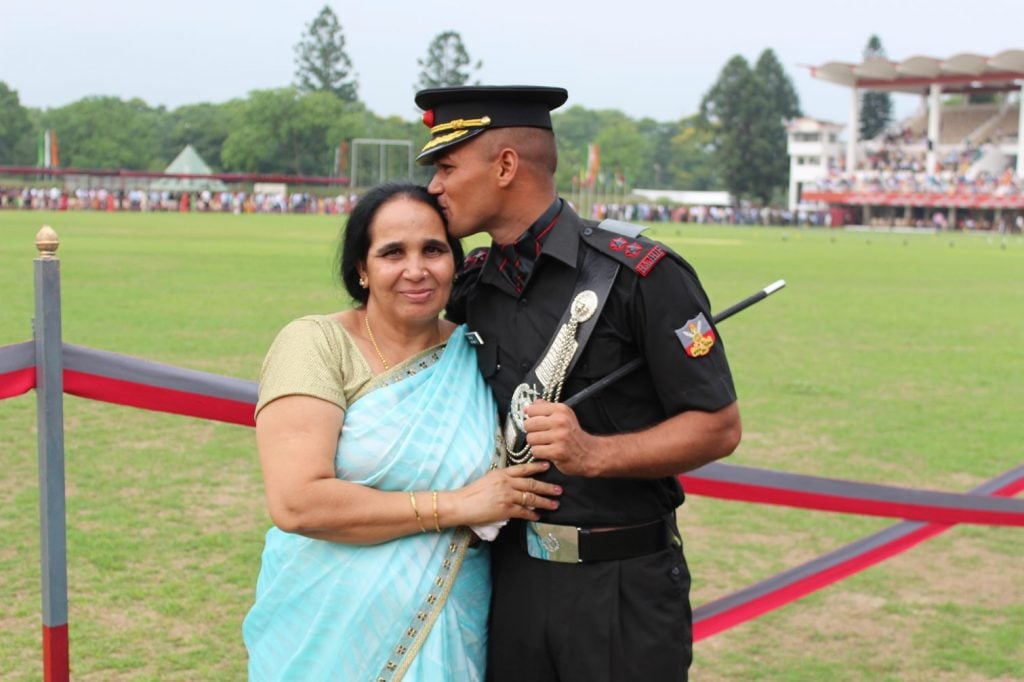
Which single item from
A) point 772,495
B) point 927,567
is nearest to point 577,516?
point 772,495

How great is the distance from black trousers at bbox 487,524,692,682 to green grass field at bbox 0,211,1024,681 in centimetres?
198

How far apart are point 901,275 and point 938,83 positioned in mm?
53442

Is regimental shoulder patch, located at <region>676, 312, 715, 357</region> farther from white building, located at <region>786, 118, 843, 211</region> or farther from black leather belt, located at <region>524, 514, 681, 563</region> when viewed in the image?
white building, located at <region>786, 118, 843, 211</region>

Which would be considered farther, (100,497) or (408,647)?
(100,497)

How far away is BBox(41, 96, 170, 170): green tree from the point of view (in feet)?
287

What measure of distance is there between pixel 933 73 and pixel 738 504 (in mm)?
72967

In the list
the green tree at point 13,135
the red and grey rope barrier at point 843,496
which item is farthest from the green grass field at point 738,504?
the green tree at point 13,135

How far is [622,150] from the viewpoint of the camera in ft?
346

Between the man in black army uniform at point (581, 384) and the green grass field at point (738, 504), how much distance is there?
80.2 inches

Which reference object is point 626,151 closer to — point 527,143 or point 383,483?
point 527,143

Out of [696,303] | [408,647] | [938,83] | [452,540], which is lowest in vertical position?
[408,647]

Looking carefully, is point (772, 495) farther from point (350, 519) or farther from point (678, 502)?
→ point (350, 519)

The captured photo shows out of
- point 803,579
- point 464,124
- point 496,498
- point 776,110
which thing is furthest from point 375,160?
point 496,498

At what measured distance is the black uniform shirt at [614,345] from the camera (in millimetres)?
2236
